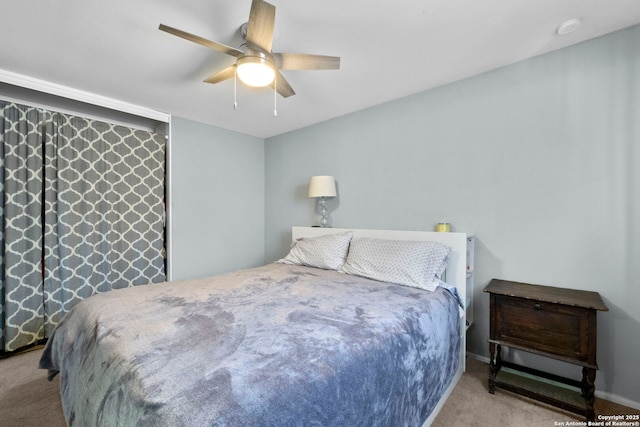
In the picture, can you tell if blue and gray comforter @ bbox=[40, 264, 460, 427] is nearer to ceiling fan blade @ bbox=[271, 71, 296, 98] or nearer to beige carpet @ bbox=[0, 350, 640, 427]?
beige carpet @ bbox=[0, 350, 640, 427]

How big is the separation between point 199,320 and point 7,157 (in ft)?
8.59

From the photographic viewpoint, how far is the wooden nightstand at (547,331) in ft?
5.16

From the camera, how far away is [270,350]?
105 cm

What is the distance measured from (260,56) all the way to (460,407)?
2.52m

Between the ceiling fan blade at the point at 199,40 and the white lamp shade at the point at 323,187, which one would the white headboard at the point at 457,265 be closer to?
the white lamp shade at the point at 323,187

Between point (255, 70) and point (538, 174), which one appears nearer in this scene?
point (255, 70)

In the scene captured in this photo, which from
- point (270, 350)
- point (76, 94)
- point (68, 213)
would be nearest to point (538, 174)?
point (270, 350)

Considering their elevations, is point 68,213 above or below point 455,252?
above

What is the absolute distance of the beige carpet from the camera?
1619mm

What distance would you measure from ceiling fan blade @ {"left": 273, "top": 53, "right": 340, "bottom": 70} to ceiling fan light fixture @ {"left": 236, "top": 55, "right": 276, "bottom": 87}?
93mm

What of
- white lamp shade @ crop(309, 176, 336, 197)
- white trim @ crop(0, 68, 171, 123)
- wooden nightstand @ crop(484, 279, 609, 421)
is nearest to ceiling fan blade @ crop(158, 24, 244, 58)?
white lamp shade @ crop(309, 176, 336, 197)

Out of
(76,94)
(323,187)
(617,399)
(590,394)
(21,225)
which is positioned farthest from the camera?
(323,187)

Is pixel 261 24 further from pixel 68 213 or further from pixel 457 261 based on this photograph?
pixel 68 213

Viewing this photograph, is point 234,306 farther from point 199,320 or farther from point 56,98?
point 56,98
